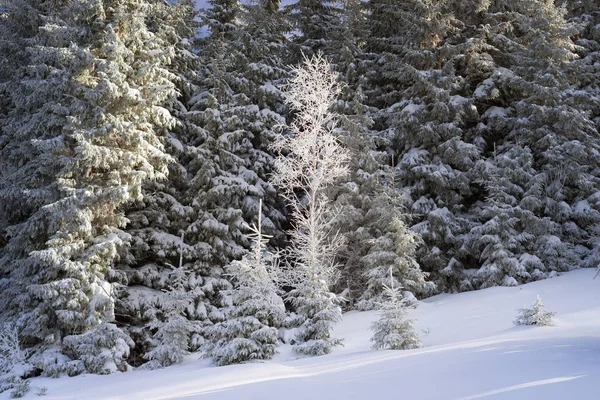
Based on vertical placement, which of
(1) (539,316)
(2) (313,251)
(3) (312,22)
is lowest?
(1) (539,316)

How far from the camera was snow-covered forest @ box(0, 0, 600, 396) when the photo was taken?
444 inches

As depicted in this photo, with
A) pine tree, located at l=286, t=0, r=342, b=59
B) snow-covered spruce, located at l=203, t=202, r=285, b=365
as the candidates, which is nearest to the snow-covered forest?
snow-covered spruce, located at l=203, t=202, r=285, b=365

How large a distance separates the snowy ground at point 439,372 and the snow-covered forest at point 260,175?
3.55 ft

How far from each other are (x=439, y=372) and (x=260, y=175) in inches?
509

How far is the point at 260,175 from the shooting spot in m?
17.5

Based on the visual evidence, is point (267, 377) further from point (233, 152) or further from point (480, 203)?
point (480, 203)

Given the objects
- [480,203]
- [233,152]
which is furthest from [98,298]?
[480,203]

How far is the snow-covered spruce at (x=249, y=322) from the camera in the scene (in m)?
9.84

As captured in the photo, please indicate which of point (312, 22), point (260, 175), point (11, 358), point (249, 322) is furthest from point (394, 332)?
point (312, 22)

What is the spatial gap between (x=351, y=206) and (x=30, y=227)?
10.4m

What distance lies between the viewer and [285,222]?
61.1 ft

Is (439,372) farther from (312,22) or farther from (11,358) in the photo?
(312,22)

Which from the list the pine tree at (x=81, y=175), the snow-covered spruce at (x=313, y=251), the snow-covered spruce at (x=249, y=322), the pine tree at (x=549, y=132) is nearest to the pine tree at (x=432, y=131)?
the pine tree at (x=549, y=132)

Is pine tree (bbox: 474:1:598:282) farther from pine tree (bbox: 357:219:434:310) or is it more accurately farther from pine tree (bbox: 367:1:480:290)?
pine tree (bbox: 357:219:434:310)
